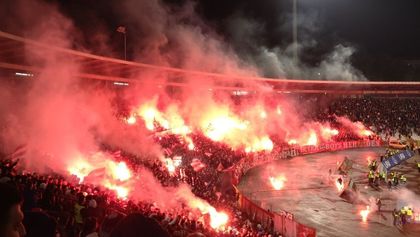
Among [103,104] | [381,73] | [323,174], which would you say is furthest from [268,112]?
[381,73]

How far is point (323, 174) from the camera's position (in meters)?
20.4

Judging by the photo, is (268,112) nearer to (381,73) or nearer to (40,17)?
(40,17)

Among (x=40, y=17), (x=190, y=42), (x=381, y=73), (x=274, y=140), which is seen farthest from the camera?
(x=381, y=73)

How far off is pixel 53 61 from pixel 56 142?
111 inches

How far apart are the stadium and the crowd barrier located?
54mm

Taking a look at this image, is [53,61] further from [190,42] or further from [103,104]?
[190,42]

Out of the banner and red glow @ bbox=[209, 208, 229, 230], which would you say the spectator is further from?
the banner

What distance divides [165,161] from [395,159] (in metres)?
14.2

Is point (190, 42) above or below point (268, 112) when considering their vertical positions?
above

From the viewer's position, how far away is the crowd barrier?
10203mm

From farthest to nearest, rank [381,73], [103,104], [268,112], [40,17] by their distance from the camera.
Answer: [381,73] < [268,112] < [103,104] < [40,17]

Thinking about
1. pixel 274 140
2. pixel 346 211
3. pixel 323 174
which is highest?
pixel 274 140

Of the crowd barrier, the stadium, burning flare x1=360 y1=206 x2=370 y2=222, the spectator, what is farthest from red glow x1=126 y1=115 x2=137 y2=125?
the spectator

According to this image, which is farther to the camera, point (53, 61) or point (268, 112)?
point (268, 112)
